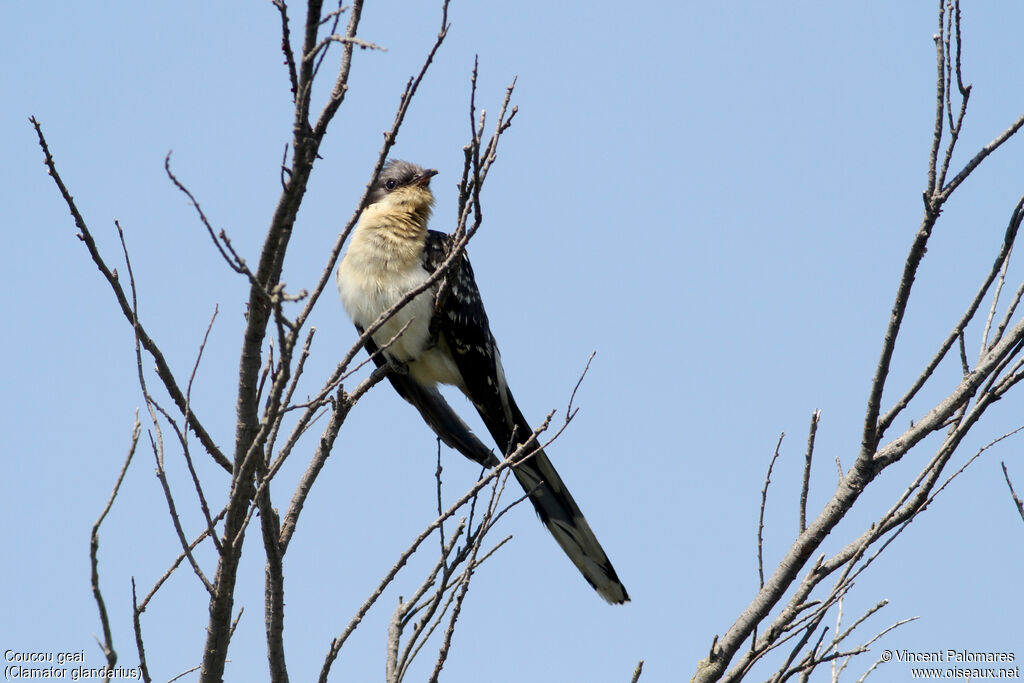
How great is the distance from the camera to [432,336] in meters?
4.95

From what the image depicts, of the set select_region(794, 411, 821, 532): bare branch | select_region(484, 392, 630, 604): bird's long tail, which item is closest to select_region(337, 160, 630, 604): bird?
select_region(484, 392, 630, 604): bird's long tail

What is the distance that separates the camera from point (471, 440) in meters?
5.05

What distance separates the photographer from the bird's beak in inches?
219

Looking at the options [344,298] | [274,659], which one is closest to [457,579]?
[274,659]

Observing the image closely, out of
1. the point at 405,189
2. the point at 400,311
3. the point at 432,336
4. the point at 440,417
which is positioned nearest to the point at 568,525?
the point at 440,417

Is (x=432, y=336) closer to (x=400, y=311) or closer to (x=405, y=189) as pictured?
(x=400, y=311)

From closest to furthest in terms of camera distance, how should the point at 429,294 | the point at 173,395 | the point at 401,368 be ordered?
the point at 173,395 → the point at 429,294 → the point at 401,368

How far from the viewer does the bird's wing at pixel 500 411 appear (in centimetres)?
438

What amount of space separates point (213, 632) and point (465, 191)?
129cm

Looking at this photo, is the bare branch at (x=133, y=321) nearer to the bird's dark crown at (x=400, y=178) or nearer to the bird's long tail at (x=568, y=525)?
the bird's long tail at (x=568, y=525)

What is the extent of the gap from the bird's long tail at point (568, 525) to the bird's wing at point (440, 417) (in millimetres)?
228

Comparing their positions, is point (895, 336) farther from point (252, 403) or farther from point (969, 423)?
point (252, 403)

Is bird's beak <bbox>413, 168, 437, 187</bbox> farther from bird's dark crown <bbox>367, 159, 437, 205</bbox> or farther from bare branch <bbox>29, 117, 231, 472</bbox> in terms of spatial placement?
bare branch <bbox>29, 117, 231, 472</bbox>

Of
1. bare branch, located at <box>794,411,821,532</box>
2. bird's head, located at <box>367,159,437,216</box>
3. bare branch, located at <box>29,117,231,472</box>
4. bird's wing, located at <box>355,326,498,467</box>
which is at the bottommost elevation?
bare branch, located at <box>794,411,821,532</box>
